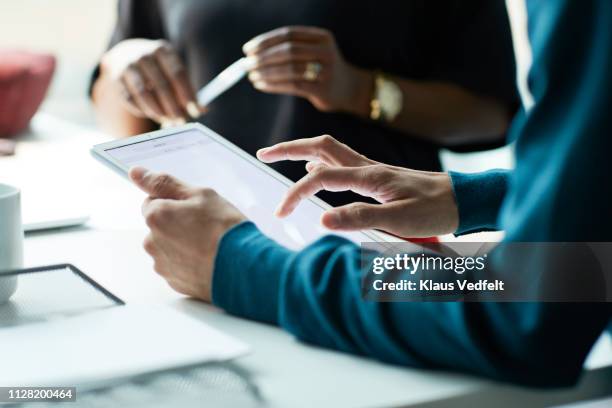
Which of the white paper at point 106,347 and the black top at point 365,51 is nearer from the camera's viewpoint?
the white paper at point 106,347

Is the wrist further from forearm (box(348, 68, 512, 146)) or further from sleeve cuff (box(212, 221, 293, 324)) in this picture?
sleeve cuff (box(212, 221, 293, 324))

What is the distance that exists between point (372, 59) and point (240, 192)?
2.28 ft

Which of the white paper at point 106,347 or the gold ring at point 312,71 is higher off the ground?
the gold ring at point 312,71

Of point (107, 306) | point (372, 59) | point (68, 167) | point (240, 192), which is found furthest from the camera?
point (372, 59)

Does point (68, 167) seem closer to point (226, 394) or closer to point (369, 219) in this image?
point (369, 219)

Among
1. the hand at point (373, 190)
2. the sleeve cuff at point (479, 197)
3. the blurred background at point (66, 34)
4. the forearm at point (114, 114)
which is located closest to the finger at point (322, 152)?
the hand at point (373, 190)

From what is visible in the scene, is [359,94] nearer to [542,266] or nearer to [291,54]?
[291,54]

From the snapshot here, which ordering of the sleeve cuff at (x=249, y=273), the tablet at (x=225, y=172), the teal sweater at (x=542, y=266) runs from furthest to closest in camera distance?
the tablet at (x=225, y=172)
the sleeve cuff at (x=249, y=273)
the teal sweater at (x=542, y=266)

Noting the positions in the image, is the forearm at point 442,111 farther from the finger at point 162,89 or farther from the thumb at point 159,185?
the thumb at point 159,185

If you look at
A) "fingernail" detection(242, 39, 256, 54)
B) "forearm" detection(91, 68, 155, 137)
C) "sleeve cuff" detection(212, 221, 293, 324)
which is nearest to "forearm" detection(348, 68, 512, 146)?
"fingernail" detection(242, 39, 256, 54)

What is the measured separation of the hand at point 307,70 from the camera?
1376 millimetres

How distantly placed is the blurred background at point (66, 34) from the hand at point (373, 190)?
111 inches

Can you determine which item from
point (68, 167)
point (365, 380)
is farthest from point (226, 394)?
point (68, 167)

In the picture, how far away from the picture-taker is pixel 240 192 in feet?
2.73
